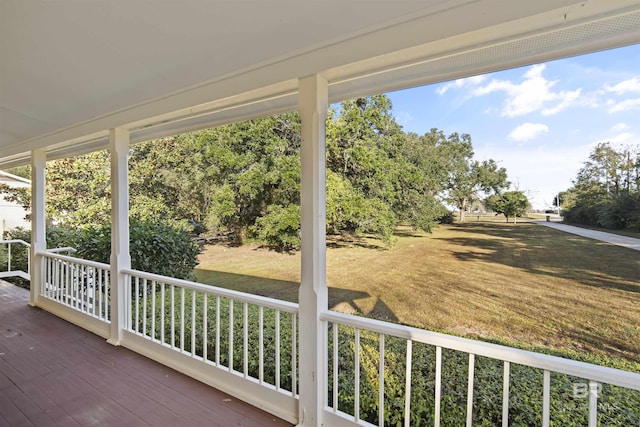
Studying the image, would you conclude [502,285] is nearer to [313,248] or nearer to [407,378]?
[407,378]

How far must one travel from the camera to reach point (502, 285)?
116 inches

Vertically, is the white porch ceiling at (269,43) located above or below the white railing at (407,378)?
above

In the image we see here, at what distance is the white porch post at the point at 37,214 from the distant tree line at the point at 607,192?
6.12 meters

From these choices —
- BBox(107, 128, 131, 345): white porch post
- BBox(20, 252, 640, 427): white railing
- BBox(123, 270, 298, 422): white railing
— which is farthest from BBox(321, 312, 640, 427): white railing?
BBox(107, 128, 131, 345): white porch post

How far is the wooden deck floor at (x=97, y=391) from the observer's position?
2.17 meters

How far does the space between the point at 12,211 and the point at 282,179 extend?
10299mm

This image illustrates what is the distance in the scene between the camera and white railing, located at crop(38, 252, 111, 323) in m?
3.95

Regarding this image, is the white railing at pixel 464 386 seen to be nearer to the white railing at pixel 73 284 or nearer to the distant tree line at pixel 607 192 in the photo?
the distant tree line at pixel 607 192

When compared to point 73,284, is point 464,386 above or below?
below

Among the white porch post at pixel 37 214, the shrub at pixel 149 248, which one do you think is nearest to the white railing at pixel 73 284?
the white porch post at pixel 37 214

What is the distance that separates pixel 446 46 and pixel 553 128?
1.41 metres

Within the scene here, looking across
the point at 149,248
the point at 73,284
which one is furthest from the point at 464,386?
the point at 73,284

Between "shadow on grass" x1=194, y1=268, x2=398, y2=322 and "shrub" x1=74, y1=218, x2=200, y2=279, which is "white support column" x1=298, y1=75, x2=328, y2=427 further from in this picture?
"shrub" x1=74, y1=218, x2=200, y2=279

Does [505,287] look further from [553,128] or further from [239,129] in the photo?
[239,129]
